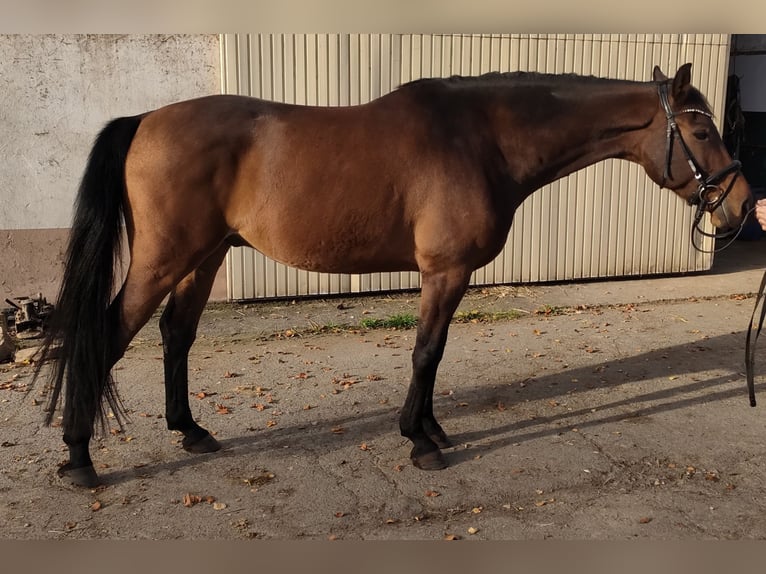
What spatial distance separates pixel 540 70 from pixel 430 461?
5156 mm

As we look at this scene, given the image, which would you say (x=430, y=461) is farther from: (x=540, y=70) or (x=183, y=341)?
(x=540, y=70)

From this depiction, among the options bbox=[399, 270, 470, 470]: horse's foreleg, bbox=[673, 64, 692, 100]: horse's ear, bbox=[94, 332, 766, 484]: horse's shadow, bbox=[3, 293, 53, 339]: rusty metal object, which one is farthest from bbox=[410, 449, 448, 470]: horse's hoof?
bbox=[3, 293, 53, 339]: rusty metal object

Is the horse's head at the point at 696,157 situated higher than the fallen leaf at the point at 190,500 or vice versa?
the horse's head at the point at 696,157

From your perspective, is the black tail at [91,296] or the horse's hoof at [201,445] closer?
the black tail at [91,296]

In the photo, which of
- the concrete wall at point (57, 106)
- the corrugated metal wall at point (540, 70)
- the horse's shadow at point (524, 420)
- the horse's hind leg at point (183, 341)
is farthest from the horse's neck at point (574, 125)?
the concrete wall at point (57, 106)

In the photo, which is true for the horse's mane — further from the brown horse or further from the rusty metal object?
the rusty metal object

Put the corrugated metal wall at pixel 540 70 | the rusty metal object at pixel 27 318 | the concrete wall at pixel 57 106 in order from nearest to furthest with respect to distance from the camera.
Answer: the rusty metal object at pixel 27 318
the concrete wall at pixel 57 106
the corrugated metal wall at pixel 540 70

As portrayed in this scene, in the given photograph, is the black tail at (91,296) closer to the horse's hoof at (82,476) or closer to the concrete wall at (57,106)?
the horse's hoof at (82,476)

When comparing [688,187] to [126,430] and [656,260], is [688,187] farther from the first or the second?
[656,260]

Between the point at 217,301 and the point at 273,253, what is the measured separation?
142 inches

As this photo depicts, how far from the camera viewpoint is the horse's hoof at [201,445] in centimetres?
399

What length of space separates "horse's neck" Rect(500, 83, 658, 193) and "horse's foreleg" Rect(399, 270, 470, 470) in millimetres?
715

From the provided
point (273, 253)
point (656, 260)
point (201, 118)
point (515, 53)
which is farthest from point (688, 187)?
point (656, 260)

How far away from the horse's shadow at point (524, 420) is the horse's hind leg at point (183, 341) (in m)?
0.15
